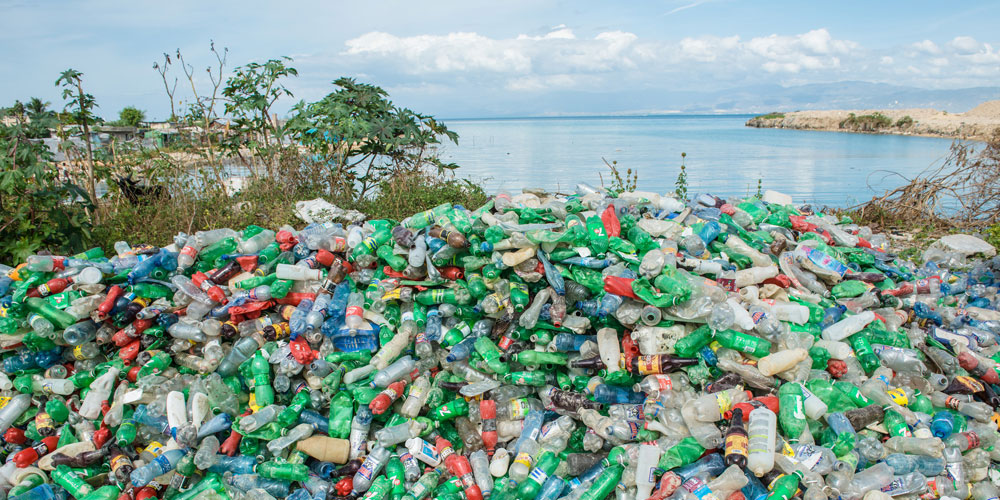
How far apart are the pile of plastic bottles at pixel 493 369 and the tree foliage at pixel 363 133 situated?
8.55 ft

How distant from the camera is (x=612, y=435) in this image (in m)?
2.70

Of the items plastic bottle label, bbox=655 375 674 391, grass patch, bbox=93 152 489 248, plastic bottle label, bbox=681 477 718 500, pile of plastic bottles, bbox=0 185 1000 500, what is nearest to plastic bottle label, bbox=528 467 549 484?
pile of plastic bottles, bbox=0 185 1000 500

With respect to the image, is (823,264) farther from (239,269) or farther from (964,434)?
(239,269)

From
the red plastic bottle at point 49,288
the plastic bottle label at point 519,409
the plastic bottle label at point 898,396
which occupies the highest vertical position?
the red plastic bottle at point 49,288

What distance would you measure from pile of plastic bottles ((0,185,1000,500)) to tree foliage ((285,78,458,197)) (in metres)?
2.61

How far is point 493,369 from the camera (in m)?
3.09

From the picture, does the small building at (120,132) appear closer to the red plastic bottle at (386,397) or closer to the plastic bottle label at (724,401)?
Result: the red plastic bottle at (386,397)

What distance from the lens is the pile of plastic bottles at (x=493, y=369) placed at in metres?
2.62

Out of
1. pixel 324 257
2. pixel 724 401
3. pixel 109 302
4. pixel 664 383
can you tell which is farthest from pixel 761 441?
pixel 109 302

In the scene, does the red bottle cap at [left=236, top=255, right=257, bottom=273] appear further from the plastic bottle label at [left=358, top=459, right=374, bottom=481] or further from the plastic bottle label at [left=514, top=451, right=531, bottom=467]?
the plastic bottle label at [left=514, top=451, right=531, bottom=467]

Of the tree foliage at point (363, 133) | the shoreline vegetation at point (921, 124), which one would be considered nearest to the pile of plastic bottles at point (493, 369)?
→ the tree foliage at point (363, 133)

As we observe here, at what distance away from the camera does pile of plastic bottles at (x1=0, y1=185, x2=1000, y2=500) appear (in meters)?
2.62

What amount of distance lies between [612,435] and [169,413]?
96.6 inches

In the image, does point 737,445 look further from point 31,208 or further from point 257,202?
point 257,202
